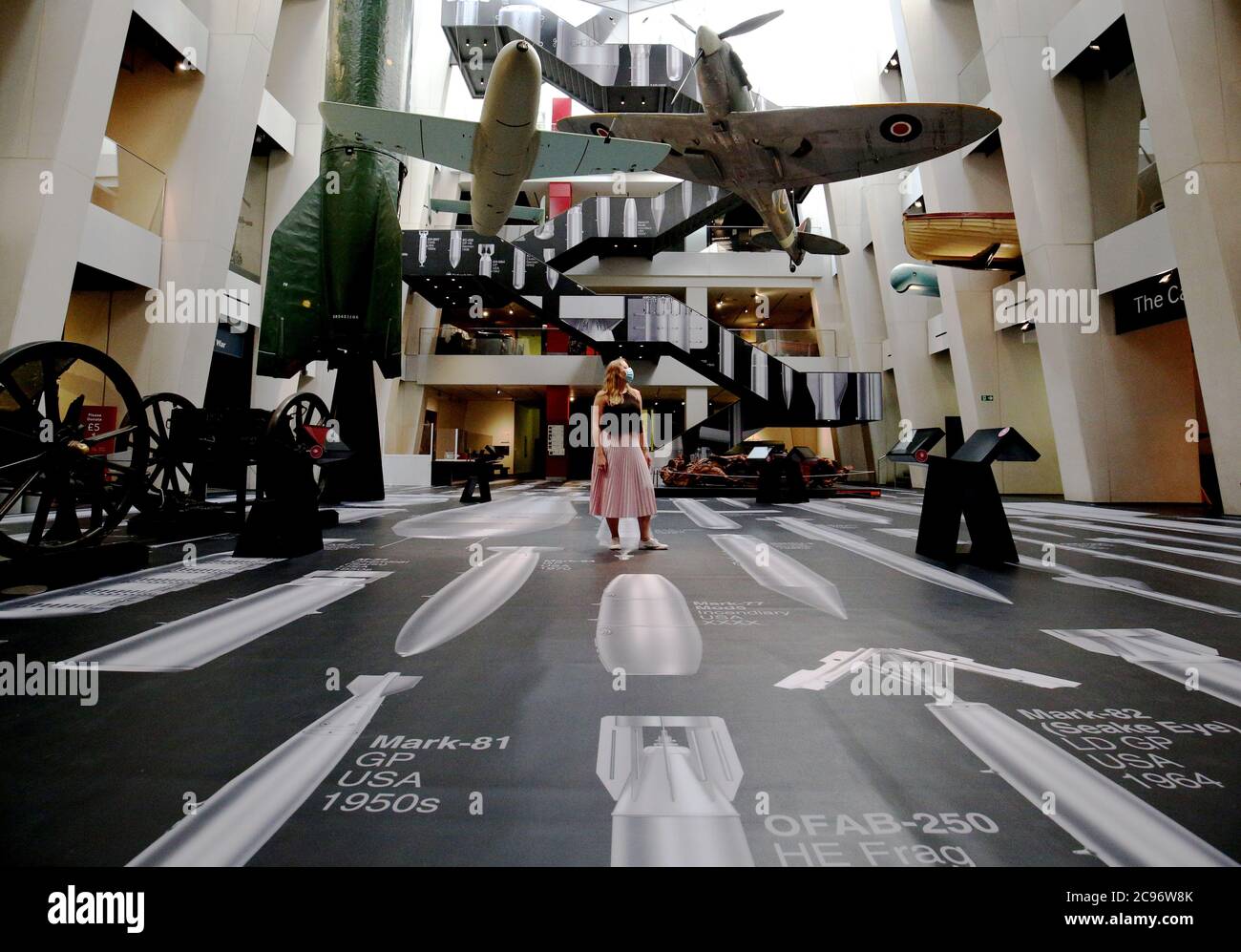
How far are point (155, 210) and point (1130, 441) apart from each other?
1697 centimetres

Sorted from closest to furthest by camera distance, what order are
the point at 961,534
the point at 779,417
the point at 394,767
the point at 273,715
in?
the point at 394,767
the point at 273,715
the point at 961,534
the point at 779,417

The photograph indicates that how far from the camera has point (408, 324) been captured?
20.7 m

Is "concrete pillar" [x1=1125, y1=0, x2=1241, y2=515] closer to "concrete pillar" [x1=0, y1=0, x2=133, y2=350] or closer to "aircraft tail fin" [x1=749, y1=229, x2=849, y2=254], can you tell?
"aircraft tail fin" [x1=749, y1=229, x2=849, y2=254]

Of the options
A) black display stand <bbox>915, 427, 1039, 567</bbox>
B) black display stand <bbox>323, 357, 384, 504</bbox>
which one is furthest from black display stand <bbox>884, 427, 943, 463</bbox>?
black display stand <bbox>323, 357, 384, 504</bbox>

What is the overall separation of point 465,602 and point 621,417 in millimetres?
2053

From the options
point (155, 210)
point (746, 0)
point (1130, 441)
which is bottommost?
point (1130, 441)

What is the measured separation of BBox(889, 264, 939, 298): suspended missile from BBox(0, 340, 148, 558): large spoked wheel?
15.9 meters

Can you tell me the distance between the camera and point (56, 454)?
312cm
